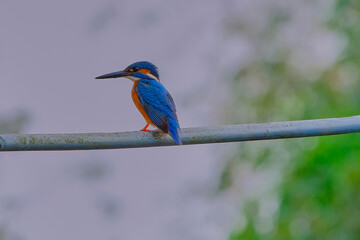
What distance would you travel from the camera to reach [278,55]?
5828mm

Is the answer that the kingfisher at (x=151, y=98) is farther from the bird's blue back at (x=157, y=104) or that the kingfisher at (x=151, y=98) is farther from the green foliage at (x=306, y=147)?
the green foliage at (x=306, y=147)

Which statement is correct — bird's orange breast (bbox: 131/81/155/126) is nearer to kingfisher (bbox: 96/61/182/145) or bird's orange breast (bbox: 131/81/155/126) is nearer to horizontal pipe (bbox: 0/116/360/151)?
kingfisher (bbox: 96/61/182/145)

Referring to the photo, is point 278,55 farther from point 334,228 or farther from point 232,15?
point 334,228

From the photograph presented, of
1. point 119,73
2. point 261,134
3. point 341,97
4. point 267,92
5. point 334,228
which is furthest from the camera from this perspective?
point 267,92

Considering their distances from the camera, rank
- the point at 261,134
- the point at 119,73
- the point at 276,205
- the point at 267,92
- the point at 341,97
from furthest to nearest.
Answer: the point at 267,92 → the point at 341,97 → the point at 276,205 → the point at 119,73 → the point at 261,134

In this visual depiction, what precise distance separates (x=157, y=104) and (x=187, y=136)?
3.66 ft

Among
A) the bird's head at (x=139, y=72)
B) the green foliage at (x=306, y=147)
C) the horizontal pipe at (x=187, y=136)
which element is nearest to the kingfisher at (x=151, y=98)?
the bird's head at (x=139, y=72)

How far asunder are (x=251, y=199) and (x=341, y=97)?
4.23 feet

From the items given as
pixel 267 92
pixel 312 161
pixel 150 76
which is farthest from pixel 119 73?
pixel 267 92

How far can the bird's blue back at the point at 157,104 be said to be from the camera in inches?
94.7

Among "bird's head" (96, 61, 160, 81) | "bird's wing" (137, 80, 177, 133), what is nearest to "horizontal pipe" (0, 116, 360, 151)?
"bird's wing" (137, 80, 177, 133)

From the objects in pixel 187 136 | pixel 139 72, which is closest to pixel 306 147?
pixel 139 72

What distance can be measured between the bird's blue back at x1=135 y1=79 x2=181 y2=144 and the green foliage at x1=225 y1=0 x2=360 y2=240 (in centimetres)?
120

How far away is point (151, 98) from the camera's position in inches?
104
